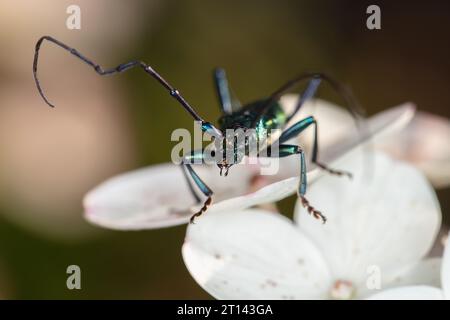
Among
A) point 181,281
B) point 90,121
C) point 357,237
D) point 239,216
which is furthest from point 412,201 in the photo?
point 90,121

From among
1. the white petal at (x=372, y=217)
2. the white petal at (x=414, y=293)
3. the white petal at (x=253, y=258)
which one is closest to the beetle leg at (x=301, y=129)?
the white petal at (x=372, y=217)

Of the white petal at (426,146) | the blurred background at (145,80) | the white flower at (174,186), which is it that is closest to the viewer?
the white flower at (174,186)

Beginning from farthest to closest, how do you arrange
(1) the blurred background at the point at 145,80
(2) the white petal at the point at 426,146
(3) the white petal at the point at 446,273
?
(1) the blurred background at the point at 145,80 → (2) the white petal at the point at 426,146 → (3) the white petal at the point at 446,273

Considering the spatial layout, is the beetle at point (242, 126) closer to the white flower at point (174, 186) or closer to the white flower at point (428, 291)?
the white flower at point (174, 186)

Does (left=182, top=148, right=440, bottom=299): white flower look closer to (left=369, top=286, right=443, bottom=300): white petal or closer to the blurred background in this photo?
(left=369, top=286, right=443, bottom=300): white petal

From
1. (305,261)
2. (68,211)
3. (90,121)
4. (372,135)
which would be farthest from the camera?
(90,121)

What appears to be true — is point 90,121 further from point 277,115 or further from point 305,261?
point 305,261

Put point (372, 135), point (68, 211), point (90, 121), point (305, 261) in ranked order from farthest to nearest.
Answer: point (90, 121), point (68, 211), point (372, 135), point (305, 261)
